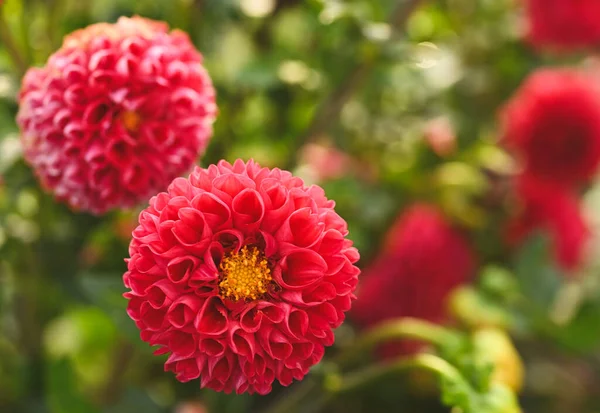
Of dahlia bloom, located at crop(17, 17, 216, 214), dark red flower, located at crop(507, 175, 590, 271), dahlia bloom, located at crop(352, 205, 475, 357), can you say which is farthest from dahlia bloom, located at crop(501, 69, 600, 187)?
dahlia bloom, located at crop(17, 17, 216, 214)

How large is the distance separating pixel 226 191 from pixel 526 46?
2.24 ft

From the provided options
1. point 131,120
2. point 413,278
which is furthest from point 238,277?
point 413,278

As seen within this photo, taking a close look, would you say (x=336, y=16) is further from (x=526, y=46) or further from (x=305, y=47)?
(x=526, y=46)

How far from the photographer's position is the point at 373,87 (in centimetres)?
65

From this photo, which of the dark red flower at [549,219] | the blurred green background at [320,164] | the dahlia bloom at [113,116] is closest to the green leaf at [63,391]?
the blurred green background at [320,164]

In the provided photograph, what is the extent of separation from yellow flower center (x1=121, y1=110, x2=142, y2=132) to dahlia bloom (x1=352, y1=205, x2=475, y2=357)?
38 centimetres

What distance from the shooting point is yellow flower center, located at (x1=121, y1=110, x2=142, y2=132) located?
1.27 ft

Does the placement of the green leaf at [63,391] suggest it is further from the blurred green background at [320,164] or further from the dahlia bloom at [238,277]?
the dahlia bloom at [238,277]

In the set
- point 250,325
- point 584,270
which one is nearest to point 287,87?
point 250,325

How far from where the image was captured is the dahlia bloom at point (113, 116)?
0.38 metres

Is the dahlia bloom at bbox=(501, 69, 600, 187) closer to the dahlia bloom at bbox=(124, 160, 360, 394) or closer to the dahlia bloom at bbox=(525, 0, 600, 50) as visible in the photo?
the dahlia bloom at bbox=(525, 0, 600, 50)

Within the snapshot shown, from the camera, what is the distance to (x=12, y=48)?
48cm

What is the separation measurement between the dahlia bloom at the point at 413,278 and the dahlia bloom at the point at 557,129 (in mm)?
151

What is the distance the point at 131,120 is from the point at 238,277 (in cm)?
13
